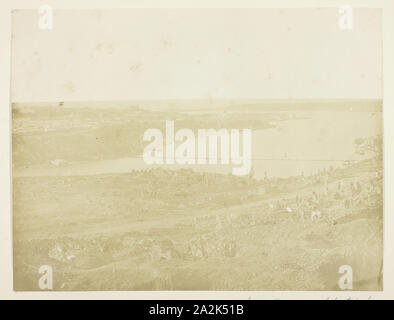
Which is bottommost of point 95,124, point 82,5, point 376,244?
point 376,244

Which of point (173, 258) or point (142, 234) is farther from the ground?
point (142, 234)

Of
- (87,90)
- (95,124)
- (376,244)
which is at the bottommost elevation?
(376,244)

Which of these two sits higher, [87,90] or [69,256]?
[87,90]

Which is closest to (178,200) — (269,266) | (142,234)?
(142,234)

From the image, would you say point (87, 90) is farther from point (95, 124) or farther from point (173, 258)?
point (173, 258)
